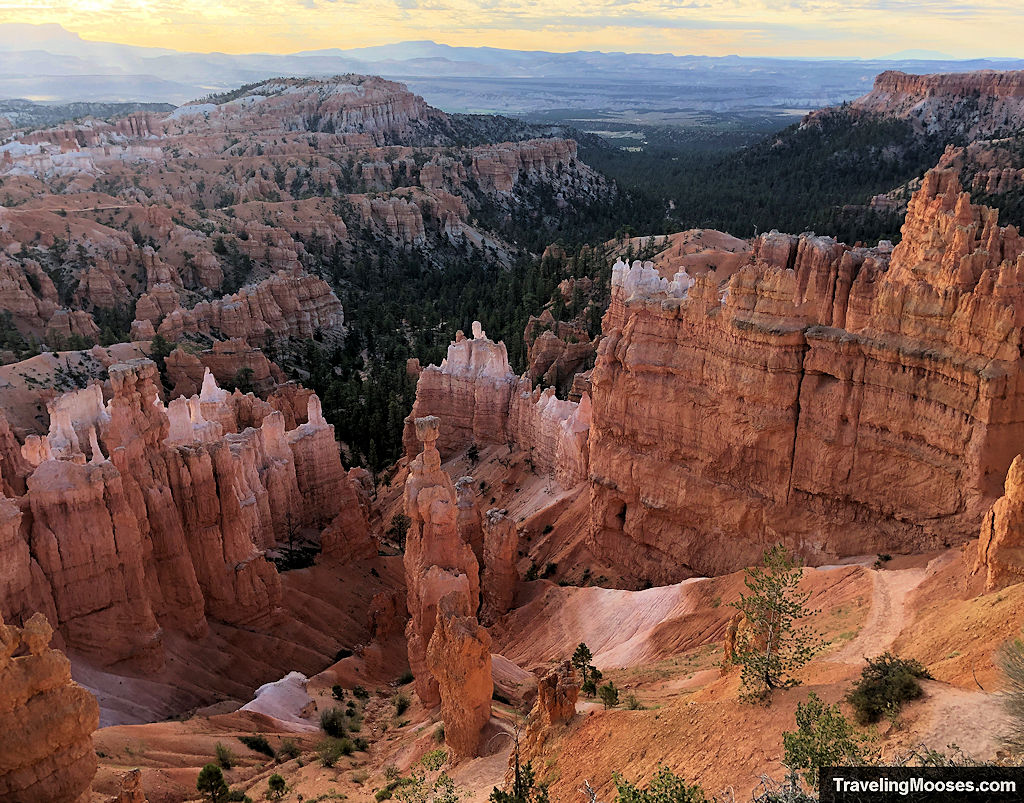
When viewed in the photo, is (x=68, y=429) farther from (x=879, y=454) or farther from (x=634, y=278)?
(x=634, y=278)

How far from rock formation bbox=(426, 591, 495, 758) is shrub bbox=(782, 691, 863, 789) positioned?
8.02 meters

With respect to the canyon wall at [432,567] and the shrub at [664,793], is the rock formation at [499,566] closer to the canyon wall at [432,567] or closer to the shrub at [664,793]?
the canyon wall at [432,567]

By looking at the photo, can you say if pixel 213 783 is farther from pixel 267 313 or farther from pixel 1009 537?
pixel 267 313

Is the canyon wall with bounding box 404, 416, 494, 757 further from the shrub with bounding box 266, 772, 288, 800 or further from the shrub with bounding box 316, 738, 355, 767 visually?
the shrub with bounding box 266, 772, 288, 800

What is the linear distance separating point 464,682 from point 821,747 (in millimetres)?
8670

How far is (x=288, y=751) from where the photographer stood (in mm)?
19828

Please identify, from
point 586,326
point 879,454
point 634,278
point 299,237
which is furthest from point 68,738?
point 299,237

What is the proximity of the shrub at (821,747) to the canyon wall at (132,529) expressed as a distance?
18.8 metres

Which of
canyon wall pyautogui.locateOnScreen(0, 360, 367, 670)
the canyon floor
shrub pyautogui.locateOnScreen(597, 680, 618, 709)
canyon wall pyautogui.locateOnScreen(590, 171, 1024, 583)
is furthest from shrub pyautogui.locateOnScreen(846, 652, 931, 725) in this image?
canyon wall pyautogui.locateOnScreen(0, 360, 367, 670)

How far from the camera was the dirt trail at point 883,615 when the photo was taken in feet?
51.2

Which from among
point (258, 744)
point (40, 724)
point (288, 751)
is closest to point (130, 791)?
point (40, 724)

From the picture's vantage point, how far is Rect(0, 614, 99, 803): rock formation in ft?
40.2

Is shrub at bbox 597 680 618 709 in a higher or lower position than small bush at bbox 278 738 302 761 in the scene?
higher

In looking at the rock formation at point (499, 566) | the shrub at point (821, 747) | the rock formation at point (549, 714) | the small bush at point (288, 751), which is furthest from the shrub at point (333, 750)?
the shrub at point (821, 747)
